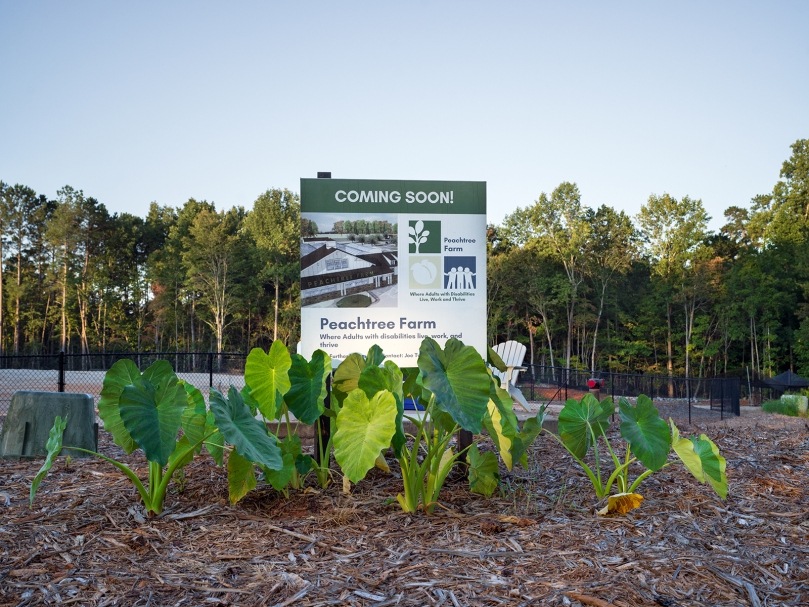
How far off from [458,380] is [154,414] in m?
1.34

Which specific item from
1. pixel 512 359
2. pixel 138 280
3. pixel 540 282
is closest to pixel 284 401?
pixel 512 359

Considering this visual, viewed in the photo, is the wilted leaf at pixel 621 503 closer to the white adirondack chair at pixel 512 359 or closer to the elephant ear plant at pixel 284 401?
the elephant ear plant at pixel 284 401

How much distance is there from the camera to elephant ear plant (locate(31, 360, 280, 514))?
270cm

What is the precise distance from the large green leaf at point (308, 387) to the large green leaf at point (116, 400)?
77 cm

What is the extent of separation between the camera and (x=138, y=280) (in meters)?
42.9

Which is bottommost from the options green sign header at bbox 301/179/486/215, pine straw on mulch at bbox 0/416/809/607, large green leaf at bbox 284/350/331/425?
pine straw on mulch at bbox 0/416/809/607

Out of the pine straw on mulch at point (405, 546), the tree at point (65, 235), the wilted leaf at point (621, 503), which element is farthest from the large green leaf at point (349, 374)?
the tree at point (65, 235)

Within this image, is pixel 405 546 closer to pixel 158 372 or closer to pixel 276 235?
pixel 158 372

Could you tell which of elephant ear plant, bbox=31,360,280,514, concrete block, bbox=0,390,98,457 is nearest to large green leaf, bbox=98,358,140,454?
elephant ear plant, bbox=31,360,280,514

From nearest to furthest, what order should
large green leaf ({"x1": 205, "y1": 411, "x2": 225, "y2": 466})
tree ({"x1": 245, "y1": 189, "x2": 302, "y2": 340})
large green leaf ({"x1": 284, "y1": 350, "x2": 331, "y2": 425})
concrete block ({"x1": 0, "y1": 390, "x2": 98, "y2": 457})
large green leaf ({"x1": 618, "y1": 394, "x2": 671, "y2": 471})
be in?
large green leaf ({"x1": 618, "y1": 394, "x2": 671, "y2": 471})
large green leaf ({"x1": 205, "y1": 411, "x2": 225, "y2": 466})
large green leaf ({"x1": 284, "y1": 350, "x2": 331, "y2": 425})
concrete block ({"x1": 0, "y1": 390, "x2": 98, "y2": 457})
tree ({"x1": 245, "y1": 189, "x2": 302, "y2": 340})

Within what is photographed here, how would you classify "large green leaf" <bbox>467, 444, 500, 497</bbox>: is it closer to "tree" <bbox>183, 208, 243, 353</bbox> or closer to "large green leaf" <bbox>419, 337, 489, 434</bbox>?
"large green leaf" <bbox>419, 337, 489, 434</bbox>

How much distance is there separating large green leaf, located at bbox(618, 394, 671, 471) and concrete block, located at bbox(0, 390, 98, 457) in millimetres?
3620

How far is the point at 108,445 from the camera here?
17.3 feet

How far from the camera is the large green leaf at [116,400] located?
3.21 m
